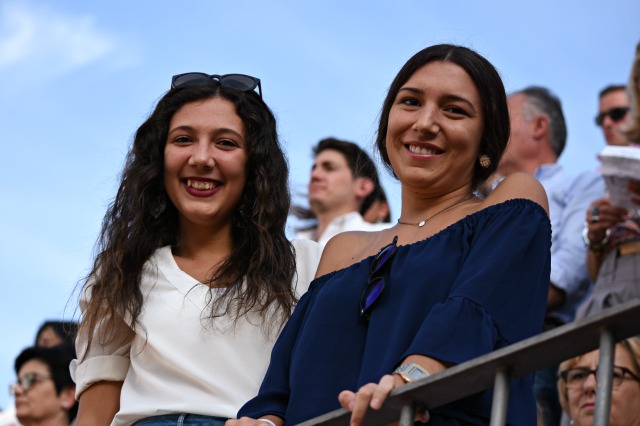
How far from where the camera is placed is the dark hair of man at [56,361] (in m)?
7.88

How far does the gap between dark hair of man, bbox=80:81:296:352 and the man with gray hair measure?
195cm

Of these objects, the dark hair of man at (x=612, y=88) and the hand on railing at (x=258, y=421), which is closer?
the hand on railing at (x=258, y=421)

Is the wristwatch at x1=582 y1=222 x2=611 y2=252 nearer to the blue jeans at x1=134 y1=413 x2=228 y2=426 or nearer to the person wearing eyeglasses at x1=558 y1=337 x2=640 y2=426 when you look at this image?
the person wearing eyeglasses at x1=558 y1=337 x2=640 y2=426

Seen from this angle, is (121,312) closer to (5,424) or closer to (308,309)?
(308,309)

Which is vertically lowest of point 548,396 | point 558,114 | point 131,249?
point 131,249

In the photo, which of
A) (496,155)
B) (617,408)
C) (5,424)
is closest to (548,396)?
(617,408)

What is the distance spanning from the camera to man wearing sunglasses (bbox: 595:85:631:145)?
838 cm

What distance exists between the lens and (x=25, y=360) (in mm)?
8062

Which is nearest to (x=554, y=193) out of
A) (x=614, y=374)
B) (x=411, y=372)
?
(x=614, y=374)

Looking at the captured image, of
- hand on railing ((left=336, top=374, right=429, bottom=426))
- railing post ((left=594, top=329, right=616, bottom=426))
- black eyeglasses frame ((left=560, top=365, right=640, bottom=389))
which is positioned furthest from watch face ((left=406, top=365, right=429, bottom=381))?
black eyeglasses frame ((left=560, top=365, right=640, bottom=389))

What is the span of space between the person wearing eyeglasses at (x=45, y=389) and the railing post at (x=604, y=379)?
5.43 metres

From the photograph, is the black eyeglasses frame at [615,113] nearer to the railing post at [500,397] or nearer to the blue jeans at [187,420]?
the blue jeans at [187,420]

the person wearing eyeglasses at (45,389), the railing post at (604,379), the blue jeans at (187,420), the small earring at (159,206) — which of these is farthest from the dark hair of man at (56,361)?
the railing post at (604,379)

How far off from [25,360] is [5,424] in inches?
37.6
